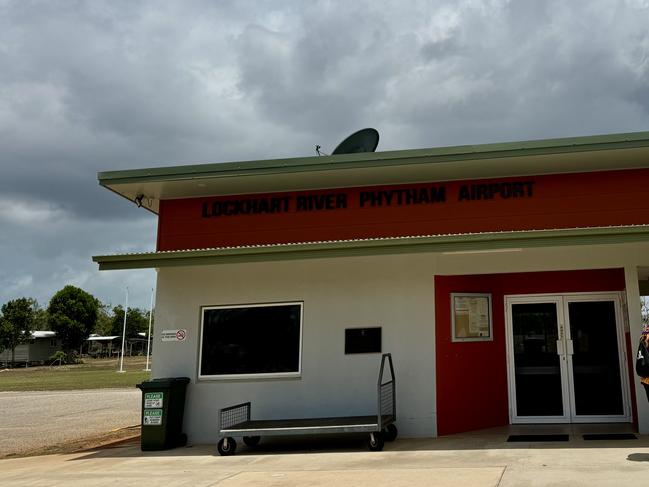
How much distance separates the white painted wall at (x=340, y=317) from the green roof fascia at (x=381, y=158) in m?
1.61

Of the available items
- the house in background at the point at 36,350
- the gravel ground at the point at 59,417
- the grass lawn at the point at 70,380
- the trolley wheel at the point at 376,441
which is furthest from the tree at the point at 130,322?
the trolley wheel at the point at 376,441

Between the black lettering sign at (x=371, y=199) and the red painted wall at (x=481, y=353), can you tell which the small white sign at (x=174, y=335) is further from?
the red painted wall at (x=481, y=353)

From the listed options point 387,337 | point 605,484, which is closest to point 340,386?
point 387,337

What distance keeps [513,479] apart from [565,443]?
2.80 meters

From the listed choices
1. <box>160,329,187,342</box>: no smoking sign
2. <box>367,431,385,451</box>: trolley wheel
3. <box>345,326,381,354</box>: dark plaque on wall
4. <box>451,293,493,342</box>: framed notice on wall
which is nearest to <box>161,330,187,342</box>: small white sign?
<box>160,329,187,342</box>: no smoking sign

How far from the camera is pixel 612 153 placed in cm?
Result: 1046

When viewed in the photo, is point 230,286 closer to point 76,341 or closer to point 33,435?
point 33,435

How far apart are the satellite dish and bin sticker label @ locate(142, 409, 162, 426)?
6.20 metres

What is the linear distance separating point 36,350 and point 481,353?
69553mm

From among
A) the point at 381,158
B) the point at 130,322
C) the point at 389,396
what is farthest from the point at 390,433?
the point at 130,322

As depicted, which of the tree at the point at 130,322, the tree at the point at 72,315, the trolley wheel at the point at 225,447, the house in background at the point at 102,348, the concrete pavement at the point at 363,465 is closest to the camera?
the concrete pavement at the point at 363,465

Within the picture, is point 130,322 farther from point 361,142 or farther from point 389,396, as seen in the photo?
point 389,396

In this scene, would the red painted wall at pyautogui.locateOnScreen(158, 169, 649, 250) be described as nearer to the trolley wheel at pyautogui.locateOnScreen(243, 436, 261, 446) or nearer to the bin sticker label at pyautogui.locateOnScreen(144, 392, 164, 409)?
the bin sticker label at pyautogui.locateOnScreen(144, 392, 164, 409)

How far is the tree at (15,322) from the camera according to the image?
6319cm
